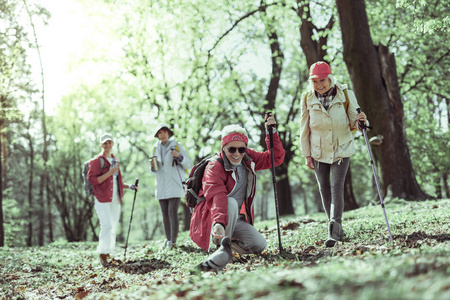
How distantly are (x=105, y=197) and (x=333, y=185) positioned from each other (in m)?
4.52

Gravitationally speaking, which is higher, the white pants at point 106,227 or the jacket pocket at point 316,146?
the jacket pocket at point 316,146

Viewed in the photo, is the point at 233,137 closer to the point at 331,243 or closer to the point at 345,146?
the point at 345,146

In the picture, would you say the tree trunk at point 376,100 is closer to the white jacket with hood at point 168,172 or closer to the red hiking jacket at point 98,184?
the white jacket with hood at point 168,172

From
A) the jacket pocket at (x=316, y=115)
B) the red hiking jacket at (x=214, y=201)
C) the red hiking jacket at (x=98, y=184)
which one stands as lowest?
the red hiking jacket at (x=214, y=201)

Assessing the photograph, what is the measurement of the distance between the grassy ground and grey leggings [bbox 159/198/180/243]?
1.26 ft

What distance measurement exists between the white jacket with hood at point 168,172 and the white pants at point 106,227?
111cm

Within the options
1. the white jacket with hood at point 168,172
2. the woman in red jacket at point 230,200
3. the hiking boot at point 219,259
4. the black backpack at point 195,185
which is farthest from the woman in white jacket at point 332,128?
the white jacket with hood at point 168,172

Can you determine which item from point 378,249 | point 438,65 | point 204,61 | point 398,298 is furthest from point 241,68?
point 398,298

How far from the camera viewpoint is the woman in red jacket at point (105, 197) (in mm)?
8273

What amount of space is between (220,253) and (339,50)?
46.6ft

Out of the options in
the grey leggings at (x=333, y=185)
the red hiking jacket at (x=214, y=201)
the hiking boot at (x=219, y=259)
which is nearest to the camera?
the hiking boot at (x=219, y=259)

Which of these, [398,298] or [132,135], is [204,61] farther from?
[398,298]

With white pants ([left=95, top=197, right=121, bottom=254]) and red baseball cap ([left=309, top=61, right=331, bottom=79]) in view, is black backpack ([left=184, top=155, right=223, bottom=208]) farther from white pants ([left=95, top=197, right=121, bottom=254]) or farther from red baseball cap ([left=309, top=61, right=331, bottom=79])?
white pants ([left=95, top=197, right=121, bottom=254])

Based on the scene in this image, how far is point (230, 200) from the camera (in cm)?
495
